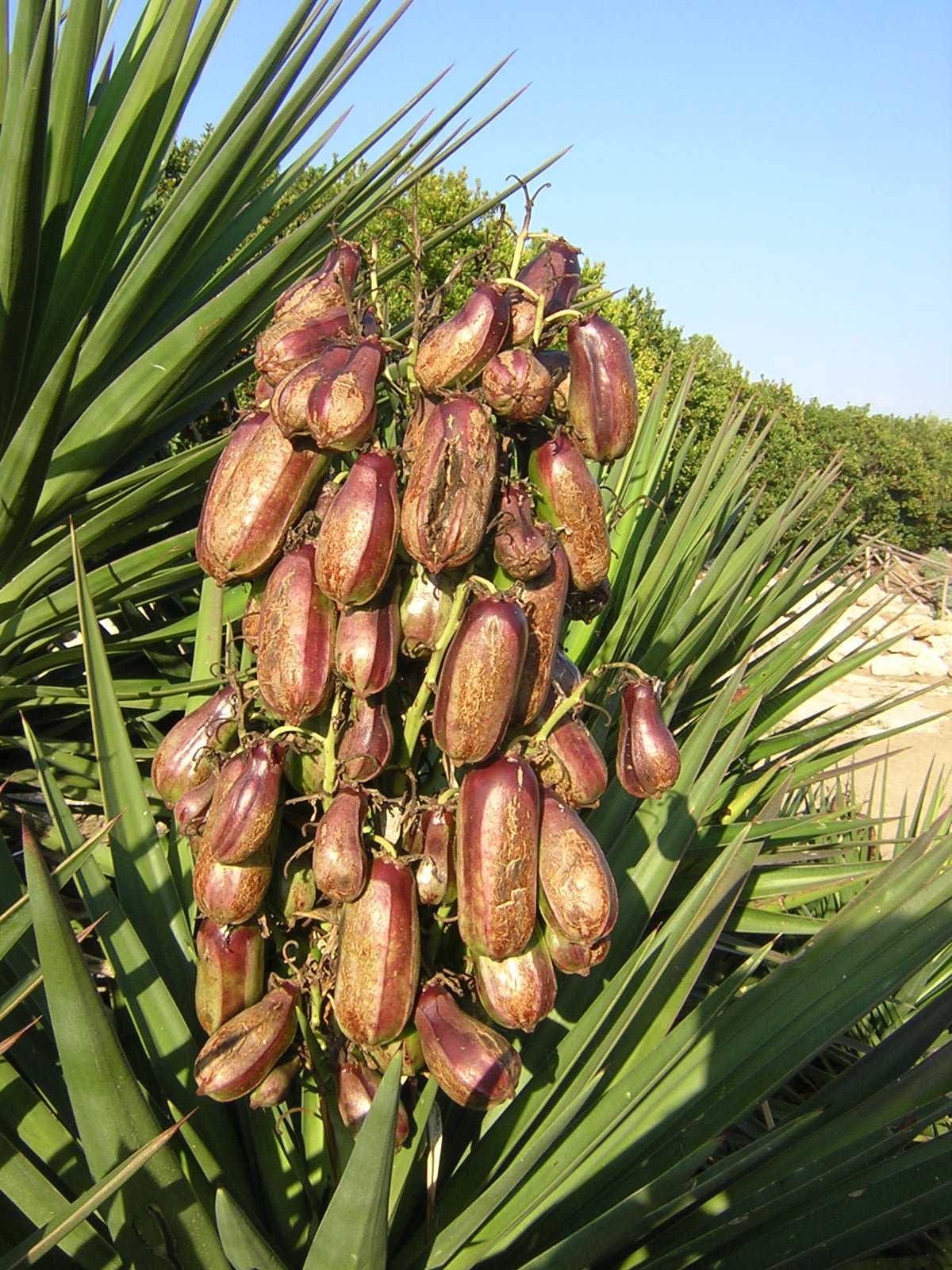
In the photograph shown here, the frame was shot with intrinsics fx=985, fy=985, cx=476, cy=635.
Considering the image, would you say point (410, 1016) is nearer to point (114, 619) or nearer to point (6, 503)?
point (6, 503)

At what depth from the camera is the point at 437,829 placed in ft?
3.29

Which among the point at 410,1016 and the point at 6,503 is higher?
the point at 6,503

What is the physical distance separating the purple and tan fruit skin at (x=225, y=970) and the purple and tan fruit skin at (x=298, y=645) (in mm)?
232

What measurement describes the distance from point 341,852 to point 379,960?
0.11 metres

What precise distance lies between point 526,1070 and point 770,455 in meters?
11.9

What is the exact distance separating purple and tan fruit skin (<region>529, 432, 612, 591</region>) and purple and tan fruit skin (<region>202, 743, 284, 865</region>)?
1.18 ft

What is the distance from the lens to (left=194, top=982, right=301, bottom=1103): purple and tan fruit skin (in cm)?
97

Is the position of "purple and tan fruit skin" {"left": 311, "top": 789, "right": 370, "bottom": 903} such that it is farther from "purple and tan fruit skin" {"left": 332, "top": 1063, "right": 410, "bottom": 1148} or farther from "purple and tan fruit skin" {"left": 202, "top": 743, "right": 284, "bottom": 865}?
"purple and tan fruit skin" {"left": 332, "top": 1063, "right": 410, "bottom": 1148}

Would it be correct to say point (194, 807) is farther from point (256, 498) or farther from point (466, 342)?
point (466, 342)

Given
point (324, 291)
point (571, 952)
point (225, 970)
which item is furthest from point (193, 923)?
point (324, 291)

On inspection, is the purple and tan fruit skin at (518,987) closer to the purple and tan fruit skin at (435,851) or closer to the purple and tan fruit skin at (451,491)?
the purple and tan fruit skin at (435,851)

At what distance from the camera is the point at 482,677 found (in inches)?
34.8

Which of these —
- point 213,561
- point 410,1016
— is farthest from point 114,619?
point 410,1016

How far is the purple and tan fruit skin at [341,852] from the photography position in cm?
91
